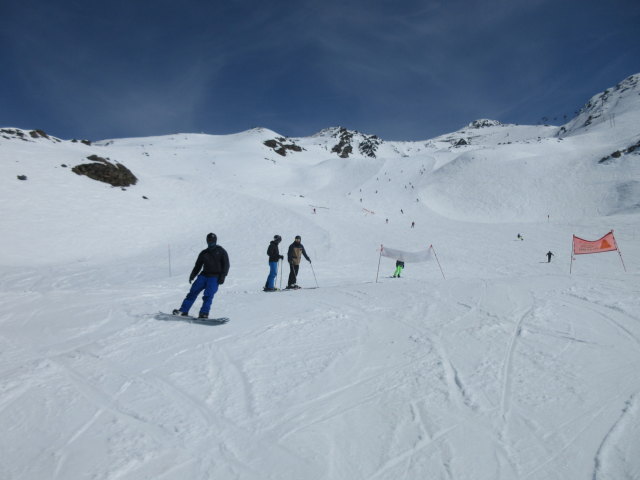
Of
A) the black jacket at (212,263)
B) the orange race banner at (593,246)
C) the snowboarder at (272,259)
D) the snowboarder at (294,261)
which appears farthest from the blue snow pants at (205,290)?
the orange race banner at (593,246)

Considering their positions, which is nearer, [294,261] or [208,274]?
[208,274]

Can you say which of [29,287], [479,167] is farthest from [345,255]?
[479,167]

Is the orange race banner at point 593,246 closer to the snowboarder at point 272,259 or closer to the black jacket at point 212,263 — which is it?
the snowboarder at point 272,259

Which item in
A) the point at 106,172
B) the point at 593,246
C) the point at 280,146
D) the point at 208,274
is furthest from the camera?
the point at 280,146

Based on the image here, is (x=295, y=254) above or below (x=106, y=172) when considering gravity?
below

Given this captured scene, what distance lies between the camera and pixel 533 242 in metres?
24.3

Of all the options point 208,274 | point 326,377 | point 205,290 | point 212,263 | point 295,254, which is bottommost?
point 326,377

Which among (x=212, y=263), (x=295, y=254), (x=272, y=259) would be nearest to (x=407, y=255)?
(x=295, y=254)

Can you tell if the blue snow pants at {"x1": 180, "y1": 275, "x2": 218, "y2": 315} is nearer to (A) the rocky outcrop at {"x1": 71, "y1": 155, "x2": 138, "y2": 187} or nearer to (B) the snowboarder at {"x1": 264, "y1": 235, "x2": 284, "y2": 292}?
(B) the snowboarder at {"x1": 264, "y1": 235, "x2": 284, "y2": 292}

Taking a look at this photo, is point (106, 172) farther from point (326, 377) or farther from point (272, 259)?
point (326, 377)

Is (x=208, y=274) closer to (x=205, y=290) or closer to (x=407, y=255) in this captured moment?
(x=205, y=290)

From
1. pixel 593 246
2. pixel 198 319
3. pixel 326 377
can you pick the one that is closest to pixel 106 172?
pixel 198 319

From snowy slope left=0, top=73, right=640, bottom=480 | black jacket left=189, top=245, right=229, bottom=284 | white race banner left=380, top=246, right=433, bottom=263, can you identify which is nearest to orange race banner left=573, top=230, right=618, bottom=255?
snowy slope left=0, top=73, right=640, bottom=480

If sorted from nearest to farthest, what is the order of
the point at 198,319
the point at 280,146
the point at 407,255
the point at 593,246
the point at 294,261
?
the point at 198,319 < the point at 294,261 < the point at 593,246 < the point at 407,255 < the point at 280,146
